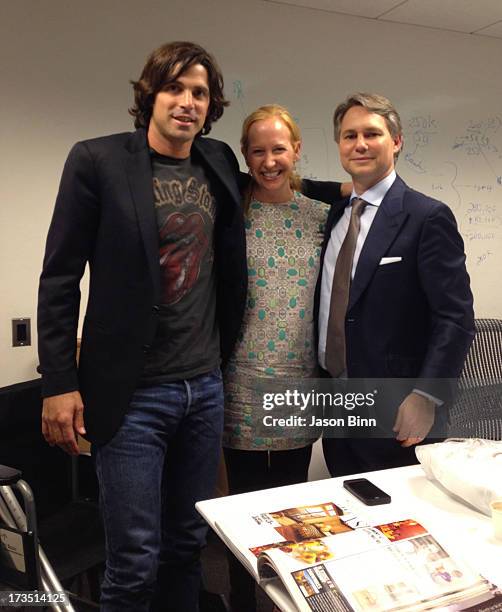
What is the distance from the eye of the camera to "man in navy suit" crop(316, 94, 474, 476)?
60.9 inches

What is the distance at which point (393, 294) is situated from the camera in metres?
1.59

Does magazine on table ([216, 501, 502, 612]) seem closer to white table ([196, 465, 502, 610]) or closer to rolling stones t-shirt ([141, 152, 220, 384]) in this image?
white table ([196, 465, 502, 610])

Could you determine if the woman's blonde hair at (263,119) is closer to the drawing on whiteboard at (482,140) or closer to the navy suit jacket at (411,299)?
the navy suit jacket at (411,299)

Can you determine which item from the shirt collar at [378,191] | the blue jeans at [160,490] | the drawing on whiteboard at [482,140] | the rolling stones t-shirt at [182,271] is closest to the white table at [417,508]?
the blue jeans at [160,490]

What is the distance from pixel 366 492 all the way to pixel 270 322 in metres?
0.58

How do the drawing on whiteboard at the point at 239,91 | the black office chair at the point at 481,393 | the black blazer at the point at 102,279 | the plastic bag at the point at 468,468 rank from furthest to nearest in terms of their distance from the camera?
the drawing on whiteboard at the point at 239,91, the black office chair at the point at 481,393, the black blazer at the point at 102,279, the plastic bag at the point at 468,468

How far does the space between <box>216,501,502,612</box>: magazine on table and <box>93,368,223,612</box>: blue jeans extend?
38cm

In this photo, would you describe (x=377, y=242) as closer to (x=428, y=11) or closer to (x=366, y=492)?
(x=366, y=492)

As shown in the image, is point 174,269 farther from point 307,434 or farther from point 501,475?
point 501,475

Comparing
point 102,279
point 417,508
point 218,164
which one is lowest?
point 417,508

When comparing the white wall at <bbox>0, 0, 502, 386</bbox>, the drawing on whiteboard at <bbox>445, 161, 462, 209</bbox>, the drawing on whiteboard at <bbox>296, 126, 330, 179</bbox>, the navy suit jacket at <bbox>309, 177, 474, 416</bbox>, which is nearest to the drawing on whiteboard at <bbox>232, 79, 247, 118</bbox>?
the white wall at <bbox>0, 0, 502, 386</bbox>

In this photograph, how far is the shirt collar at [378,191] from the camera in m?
1.68

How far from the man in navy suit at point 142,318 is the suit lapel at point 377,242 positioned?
1.21 feet

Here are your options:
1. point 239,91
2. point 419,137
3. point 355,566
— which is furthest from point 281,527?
point 419,137
